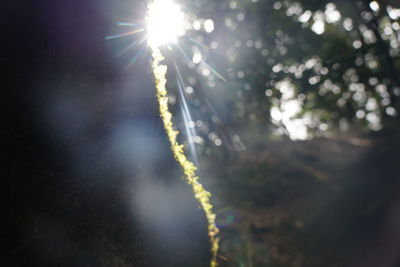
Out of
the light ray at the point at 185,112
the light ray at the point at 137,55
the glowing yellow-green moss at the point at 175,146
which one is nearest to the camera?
the light ray at the point at 137,55

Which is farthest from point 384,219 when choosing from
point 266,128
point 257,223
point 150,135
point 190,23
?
point 150,135

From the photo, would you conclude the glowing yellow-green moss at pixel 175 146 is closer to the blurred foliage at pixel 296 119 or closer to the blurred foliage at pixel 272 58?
the blurred foliage at pixel 296 119

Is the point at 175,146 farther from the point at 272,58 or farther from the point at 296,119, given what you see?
the point at 296,119

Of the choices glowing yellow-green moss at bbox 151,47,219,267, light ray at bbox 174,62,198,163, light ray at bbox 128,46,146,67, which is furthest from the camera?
light ray at bbox 174,62,198,163

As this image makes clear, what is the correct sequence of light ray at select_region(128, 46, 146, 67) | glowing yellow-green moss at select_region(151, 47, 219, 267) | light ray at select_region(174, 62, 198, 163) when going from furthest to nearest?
light ray at select_region(174, 62, 198, 163)
glowing yellow-green moss at select_region(151, 47, 219, 267)
light ray at select_region(128, 46, 146, 67)

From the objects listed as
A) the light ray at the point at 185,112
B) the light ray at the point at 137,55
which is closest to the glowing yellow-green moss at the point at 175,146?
the light ray at the point at 137,55

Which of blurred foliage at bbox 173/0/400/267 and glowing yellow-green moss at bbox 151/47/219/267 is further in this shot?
blurred foliage at bbox 173/0/400/267

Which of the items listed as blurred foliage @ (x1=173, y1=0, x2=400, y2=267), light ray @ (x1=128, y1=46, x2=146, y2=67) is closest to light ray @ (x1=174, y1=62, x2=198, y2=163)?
blurred foliage @ (x1=173, y1=0, x2=400, y2=267)

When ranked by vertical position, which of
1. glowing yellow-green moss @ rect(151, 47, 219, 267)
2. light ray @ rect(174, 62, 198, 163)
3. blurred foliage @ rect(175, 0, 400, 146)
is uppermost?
blurred foliage @ rect(175, 0, 400, 146)

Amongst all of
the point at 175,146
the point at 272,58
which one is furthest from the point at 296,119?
the point at 175,146

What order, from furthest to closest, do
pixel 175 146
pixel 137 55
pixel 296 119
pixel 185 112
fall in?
pixel 296 119
pixel 185 112
pixel 175 146
pixel 137 55

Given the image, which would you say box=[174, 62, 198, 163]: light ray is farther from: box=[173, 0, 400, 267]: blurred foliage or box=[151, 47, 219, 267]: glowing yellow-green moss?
box=[151, 47, 219, 267]: glowing yellow-green moss
